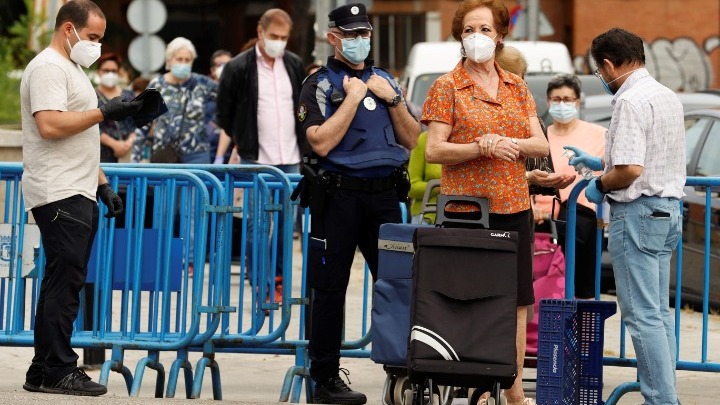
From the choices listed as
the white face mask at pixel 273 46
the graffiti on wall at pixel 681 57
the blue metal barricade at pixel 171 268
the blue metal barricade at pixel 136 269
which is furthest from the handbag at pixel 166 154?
the graffiti on wall at pixel 681 57

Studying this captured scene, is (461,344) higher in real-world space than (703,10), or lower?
lower

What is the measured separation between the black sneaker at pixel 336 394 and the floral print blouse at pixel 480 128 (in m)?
1.18

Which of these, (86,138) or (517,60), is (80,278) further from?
(517,60)

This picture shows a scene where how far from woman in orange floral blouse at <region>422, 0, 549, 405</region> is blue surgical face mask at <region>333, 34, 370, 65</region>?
1.64 ft

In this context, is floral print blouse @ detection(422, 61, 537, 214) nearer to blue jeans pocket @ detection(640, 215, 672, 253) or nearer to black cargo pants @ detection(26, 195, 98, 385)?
blue jeans pocket @ detection(640, 215, 672, 253)

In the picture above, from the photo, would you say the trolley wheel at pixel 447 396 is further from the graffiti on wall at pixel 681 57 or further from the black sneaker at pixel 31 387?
the graffiti on wall at pixel 681 57

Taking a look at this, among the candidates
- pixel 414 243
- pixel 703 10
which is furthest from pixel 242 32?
pixel 414 243

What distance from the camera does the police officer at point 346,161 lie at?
7.66 meters

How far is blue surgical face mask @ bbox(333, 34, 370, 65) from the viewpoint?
7.69 m

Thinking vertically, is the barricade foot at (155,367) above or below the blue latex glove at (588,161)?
below

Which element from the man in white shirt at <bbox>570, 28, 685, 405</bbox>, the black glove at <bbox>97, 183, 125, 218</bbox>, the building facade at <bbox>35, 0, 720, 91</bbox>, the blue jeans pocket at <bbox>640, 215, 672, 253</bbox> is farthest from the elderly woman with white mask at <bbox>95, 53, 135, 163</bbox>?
the building facade at <bbox>35, 0, 720, 91</bbox>

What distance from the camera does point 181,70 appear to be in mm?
13375

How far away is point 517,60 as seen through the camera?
8.17 m

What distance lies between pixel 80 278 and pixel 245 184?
1325 mm
